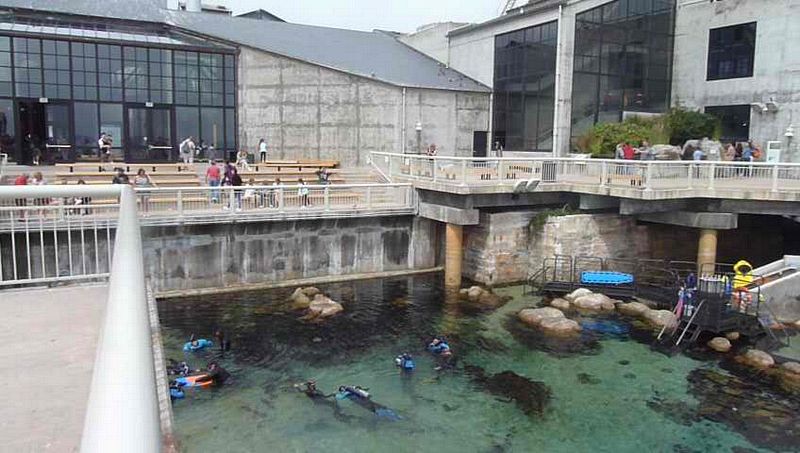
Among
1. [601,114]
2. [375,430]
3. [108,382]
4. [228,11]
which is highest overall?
[228,11]

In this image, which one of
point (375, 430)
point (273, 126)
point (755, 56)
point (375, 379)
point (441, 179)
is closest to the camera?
point (375, 430)

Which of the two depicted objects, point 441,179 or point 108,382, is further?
point 441,179

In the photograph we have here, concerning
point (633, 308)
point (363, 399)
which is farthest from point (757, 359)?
point (363, 399)

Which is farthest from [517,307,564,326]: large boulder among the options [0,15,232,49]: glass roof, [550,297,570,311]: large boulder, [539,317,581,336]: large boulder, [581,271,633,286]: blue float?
[0,15,232,49]: glass roof

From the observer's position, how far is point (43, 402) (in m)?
3.38

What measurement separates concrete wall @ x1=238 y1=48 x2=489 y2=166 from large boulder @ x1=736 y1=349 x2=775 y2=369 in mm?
19092

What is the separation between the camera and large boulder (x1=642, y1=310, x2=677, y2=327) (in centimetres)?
1894

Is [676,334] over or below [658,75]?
below

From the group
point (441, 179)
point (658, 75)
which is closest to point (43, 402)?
point (441, 179)

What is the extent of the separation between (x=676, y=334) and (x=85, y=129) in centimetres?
2566

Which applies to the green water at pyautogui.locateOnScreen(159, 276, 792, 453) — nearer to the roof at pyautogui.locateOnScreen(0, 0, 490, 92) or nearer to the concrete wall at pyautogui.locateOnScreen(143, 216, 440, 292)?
the concrete wall at pyautogui.locateOnScreen(143, 216, 440, 292)

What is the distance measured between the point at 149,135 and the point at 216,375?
1919 cm

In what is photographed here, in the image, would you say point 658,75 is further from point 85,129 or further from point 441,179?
point 85,129

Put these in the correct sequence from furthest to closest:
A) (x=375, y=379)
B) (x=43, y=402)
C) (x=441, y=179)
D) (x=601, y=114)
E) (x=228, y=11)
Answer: (x=228, y=11)
(x=601, y=114)
(x=441, y=179)
(x=375, y=379)
(x=43, y=402)
